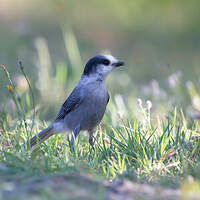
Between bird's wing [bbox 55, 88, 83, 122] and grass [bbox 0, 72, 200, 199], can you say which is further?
bird's wing [bbox 55, 88, 83, 122]

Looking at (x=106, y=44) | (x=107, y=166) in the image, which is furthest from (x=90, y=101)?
(x=106, y=44)

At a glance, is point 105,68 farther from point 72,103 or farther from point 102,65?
point 72,103

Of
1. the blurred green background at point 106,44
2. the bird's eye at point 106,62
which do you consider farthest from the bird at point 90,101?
the blurred green background at point 106,44

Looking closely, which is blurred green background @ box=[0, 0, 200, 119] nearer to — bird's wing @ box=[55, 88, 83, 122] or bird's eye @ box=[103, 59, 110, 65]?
bird's eye @ box=[103, 59, 110, 65]

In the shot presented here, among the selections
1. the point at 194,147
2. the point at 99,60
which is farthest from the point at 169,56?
the point at 194,147

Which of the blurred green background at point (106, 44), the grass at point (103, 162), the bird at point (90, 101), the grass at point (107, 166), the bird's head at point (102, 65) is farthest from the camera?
the blurred green background at point (106, 44)

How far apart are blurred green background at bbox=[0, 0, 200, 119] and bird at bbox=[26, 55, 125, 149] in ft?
3.35

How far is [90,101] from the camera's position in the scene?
17.7 ft

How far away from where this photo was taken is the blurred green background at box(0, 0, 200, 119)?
299 inches

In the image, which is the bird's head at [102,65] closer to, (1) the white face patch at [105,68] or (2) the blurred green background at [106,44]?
(1) the white face patch at [105,68]

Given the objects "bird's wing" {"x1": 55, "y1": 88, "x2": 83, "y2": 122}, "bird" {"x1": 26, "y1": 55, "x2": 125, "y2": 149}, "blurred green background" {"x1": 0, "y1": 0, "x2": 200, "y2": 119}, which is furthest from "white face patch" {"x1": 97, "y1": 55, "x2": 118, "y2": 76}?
"blurred green background" {"x1": 0, "y1": 0, "x2": 200, "y2": 119}

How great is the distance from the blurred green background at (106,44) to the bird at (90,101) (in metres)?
1.02

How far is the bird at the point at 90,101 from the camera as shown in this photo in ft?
17.7

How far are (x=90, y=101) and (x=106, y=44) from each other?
19.8 feet
